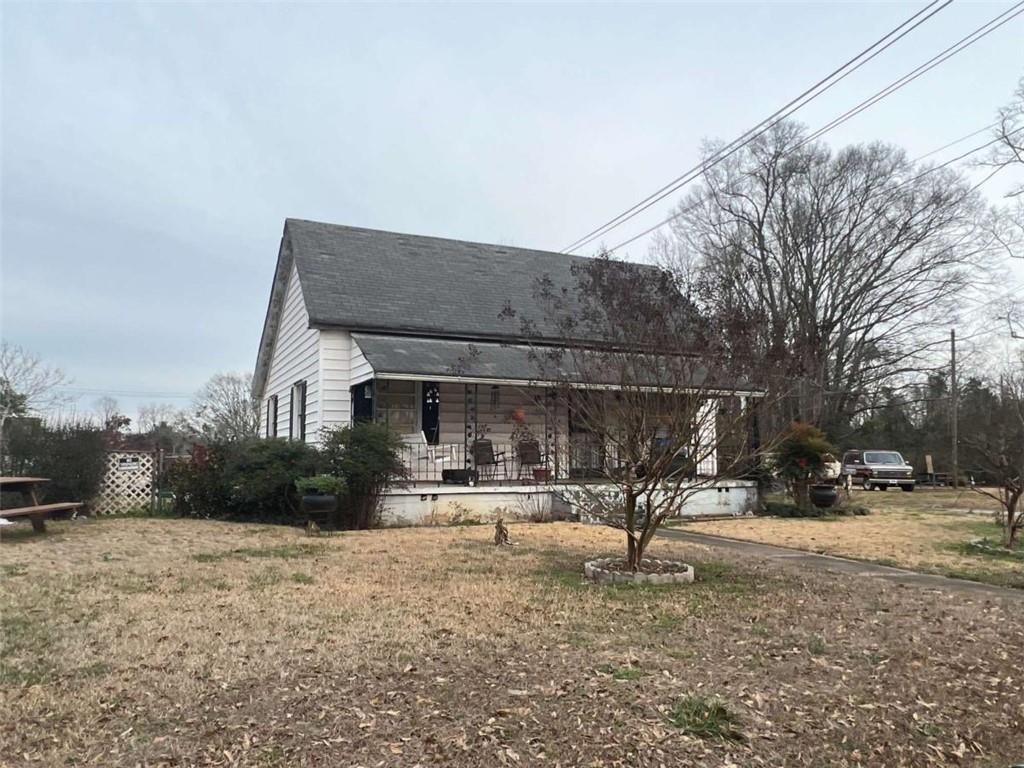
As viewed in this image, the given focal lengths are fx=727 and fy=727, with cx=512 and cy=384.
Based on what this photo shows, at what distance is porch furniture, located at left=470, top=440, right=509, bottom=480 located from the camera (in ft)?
48.8

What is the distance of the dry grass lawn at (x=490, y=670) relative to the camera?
11.2ft

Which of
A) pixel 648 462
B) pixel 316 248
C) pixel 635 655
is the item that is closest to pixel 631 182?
pixel 316 248

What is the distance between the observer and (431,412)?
51.5ft

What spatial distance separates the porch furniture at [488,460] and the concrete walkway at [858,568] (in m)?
4.21

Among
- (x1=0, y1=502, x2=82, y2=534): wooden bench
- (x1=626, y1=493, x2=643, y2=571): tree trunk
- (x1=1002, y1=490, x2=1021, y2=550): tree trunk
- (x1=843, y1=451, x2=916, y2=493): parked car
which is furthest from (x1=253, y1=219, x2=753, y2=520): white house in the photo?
(x1=843, y1=451, x2=916, y2=493): parked car

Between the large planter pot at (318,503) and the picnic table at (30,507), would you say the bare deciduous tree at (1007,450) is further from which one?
the picnic table at (30,507)

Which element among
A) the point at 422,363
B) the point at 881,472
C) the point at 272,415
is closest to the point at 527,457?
the point at 422,363

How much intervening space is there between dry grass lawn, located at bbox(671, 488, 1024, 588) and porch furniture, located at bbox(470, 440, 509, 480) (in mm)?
3976

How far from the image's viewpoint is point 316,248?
16938 millimetres

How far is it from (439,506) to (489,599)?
22.9ft

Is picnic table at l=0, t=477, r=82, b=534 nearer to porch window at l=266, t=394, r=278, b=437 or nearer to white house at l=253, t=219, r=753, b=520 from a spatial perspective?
white house at l=253, t=219, r=753, b=520

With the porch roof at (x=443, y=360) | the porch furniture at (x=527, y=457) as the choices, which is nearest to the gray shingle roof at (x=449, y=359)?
the porch roof at (x=443, y=360)

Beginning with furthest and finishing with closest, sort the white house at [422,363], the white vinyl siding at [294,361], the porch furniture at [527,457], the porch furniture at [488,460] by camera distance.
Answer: the white vinyl siding at [294,361] < the porch furniture at [527,457] < the porch furniture at [488,460] < the white house at [422,363]

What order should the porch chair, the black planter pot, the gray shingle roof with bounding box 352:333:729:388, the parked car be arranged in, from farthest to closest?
the parked car → the black planter pot → the porch chair → the gray shingle roof with bounding box 352:333:729:388
